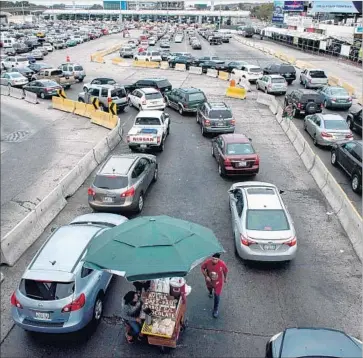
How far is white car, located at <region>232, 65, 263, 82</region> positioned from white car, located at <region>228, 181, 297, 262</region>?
27913 mm

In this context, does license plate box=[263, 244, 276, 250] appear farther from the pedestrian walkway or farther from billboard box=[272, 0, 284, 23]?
billboard box=[272, 0, 284, 23]

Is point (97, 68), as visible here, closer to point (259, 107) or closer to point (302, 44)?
point (259, 107)

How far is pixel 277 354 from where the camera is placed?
6602mm

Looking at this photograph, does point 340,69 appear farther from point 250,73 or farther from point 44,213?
point 44,213

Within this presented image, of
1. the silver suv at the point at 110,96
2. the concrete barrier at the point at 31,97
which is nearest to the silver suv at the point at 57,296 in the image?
the silver suv at the point at 110,96

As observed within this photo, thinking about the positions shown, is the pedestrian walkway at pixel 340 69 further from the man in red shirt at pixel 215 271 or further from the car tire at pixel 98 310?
the car tire at pixel 98 310

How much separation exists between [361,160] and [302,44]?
201ft

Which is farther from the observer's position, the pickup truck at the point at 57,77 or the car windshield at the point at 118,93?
the pickup truck at the point at 57,77

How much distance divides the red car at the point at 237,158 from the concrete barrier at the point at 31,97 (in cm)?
1992

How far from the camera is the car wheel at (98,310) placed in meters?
8.45

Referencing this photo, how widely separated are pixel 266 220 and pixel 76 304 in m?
5.29

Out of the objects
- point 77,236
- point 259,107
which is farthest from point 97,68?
point 77,236

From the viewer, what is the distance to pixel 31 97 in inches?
1261

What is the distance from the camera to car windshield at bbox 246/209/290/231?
10641 millimetres
